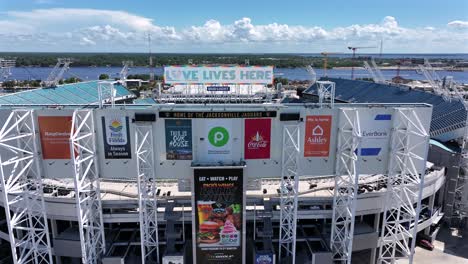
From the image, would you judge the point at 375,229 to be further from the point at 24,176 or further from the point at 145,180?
the point at 24,176

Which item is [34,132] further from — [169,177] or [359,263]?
[359,263]

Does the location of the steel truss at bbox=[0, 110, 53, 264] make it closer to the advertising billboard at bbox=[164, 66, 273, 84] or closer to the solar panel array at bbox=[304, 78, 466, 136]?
the advertising billboard at bbox=[164, 66, 273, 84]

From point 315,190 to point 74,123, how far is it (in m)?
24.0

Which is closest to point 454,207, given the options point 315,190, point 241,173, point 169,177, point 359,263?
point 359,263

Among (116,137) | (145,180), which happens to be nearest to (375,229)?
(145,180)

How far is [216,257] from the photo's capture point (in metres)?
26.7

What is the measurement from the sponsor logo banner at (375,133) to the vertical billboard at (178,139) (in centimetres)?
1574

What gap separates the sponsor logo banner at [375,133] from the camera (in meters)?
27.2

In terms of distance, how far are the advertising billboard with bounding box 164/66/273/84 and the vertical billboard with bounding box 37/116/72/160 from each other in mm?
16860

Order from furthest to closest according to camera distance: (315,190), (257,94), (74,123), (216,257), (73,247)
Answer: (257,94) < (315,190) < (73,247) < (216,257) < (74,123)

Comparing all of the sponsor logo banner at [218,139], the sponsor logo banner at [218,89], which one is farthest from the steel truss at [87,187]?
the sponsor logo banner at [218,89]

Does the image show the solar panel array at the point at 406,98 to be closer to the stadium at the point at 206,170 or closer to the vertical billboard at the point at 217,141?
the stadium at the point at 206,170

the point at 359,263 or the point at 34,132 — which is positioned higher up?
the point at 34,132

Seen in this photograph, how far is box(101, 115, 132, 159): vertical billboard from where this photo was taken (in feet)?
85.4
